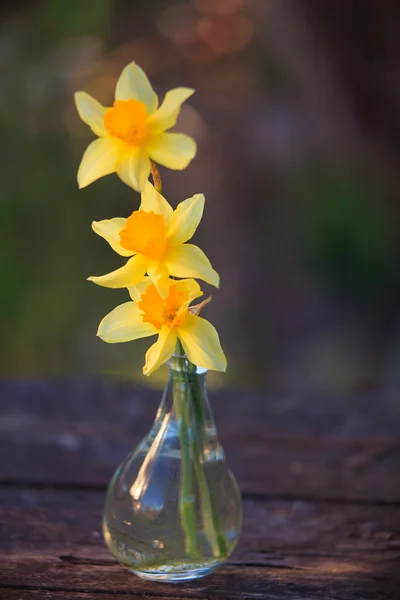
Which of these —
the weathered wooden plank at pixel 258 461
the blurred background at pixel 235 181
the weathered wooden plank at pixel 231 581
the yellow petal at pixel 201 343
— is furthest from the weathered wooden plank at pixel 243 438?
the blurred background at pixel 235 181

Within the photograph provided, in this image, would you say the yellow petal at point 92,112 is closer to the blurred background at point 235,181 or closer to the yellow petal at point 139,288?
the yellow petal at point 139,288

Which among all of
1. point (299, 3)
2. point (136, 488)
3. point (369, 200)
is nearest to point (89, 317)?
point (369, 200)

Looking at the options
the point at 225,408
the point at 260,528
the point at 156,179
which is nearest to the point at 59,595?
the point at 260,528

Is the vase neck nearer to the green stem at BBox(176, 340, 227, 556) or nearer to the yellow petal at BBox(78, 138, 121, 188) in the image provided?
the green stem at BBox(176, 340, 227, 556)

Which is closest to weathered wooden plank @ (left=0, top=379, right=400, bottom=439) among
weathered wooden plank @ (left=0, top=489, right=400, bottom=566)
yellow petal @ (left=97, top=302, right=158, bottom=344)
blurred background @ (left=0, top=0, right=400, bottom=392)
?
weathered wooden plank @ (left=0, top=489, right=400, bottom=566)

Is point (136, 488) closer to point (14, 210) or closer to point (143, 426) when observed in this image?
point (143, 426)

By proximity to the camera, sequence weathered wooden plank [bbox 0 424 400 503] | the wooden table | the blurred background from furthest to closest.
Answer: the blurred background < weathered wooden plank [bbox 0 424 400 503] < the wooden table
